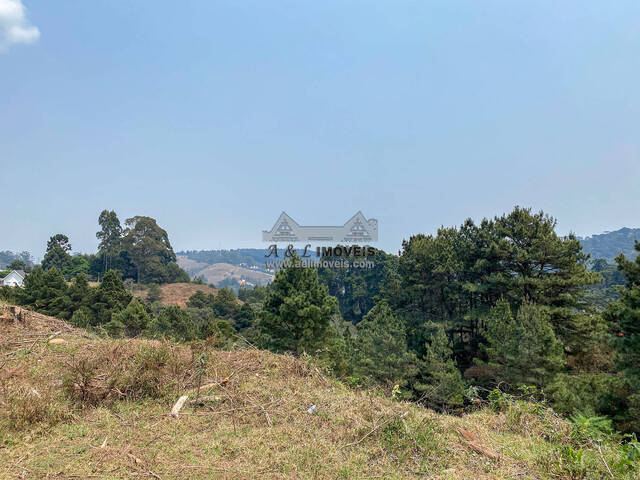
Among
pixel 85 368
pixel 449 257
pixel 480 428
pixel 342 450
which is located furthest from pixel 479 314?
pixel 85 368

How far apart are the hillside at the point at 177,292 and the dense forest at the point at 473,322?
911 inches

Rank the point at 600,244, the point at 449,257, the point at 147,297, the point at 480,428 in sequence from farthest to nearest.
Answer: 1. the point at 600,244
2. the point at 147,297
3. the point at 449,257
4. the point at 480,428

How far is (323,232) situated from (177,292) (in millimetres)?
40636

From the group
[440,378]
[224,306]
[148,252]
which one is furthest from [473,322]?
[148,252]

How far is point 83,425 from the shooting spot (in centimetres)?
367

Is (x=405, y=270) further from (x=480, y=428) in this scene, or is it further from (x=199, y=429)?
(x=199, y=429)

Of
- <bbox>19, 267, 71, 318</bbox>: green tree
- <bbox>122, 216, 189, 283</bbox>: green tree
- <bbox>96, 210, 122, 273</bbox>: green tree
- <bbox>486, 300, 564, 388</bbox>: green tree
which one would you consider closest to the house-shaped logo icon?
<bbox>486, 300, 564, 388</bbox>: green tree

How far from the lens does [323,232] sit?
2331cm

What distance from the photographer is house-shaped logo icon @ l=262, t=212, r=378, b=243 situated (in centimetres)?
2331

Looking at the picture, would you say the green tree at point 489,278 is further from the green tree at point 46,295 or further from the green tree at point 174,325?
the green tree at point 46,295

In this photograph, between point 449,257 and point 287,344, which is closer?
point 287,344

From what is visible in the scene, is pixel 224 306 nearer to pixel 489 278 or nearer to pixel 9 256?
pixel 489 278

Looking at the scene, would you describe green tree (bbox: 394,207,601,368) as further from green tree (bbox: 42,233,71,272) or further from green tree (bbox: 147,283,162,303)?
green tree (bbox: 42,233,71,272)

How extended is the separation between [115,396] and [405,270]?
20.7m
